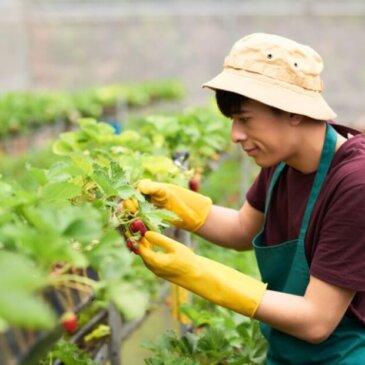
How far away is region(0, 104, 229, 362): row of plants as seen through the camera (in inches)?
34.5

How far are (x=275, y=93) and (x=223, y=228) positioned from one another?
65 centimetres

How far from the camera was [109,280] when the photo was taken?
1.05 metres

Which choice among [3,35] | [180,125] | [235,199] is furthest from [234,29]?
[180,125]

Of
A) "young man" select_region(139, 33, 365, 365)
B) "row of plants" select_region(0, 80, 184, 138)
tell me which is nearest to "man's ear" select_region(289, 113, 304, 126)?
"young man" select_region(139, 33, 365, 365)

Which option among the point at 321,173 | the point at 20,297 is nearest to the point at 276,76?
the point at 321,173

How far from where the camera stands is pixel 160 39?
13148 mm

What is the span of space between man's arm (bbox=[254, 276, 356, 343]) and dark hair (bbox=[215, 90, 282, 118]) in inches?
18.8

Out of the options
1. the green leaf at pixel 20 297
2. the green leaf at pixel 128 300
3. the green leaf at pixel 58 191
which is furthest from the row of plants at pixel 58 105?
the green leaf at pixel 20 297

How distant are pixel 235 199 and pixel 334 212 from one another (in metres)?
4.50

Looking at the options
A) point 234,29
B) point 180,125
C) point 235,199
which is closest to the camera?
point 180,125

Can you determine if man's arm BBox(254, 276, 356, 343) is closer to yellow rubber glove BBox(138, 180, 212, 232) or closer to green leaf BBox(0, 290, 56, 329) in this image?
yellow rubber glove BBox(138, 180, 212, 232)

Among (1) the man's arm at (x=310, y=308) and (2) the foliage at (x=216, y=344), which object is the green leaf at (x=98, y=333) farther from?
(1) the man's arm at (x=310, y=308)

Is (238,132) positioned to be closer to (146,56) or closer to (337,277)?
(337,277)

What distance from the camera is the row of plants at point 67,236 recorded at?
877 millimetres
